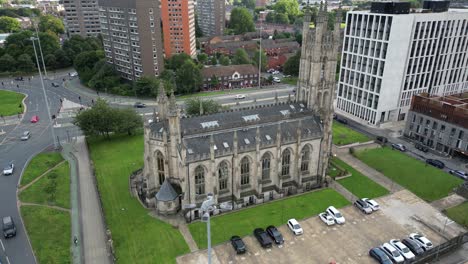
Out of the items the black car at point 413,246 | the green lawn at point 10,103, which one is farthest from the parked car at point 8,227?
the green lawn at point 10,103

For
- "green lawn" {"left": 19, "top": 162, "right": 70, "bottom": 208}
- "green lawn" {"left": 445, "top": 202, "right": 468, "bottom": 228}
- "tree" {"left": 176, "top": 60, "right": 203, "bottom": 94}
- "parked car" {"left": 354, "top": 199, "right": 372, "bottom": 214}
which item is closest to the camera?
"green lawn" {"left": 445, "top": 202, "right": 468, "bottom": 228}

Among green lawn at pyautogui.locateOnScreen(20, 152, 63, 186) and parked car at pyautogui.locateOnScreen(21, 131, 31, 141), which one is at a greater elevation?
parked car at pyautogui.locateOnScreen(21, 131, 31, 141)

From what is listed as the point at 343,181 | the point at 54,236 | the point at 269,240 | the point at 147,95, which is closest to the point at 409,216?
the point at 343,181

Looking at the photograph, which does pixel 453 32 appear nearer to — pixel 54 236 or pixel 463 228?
pixel 463 228

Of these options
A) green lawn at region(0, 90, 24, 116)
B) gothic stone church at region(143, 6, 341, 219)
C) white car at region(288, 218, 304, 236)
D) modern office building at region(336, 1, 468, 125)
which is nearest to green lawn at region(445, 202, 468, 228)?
gothic stone church at region(143, 6, 341, 219)

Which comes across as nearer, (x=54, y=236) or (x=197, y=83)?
(x=54, y=236)

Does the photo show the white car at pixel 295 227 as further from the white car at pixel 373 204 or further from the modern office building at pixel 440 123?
the modern office building at pixel 440 123

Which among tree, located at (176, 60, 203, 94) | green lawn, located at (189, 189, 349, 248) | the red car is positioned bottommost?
green lawn, located at (189, 189, 349, 248)

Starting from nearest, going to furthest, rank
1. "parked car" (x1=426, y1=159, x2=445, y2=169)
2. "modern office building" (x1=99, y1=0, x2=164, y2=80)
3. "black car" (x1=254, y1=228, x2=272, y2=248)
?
"black car" (x1=254, y1=228, x2=272, y2=248) → "parked car" (x1=426, y1=159, x2=445, y2=169) → "modern office building" (x1=99, y1=0, x2=164, y2=80)

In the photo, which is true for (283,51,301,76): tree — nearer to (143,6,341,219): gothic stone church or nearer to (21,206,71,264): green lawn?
(143,6,341,219): gothic stone church
